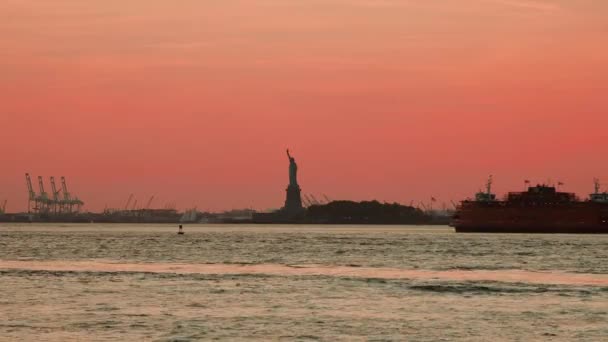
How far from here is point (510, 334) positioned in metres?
45.3

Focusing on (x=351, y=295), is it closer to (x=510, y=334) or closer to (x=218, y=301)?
(x=218, y=301)

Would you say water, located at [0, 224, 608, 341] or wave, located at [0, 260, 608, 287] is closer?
water, located at [0, 224, 608, 341]

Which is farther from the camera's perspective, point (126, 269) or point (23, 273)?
point (126, 269)

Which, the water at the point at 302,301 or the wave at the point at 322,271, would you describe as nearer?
the water at the point at 302,301

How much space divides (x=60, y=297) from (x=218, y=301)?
26.5 feet

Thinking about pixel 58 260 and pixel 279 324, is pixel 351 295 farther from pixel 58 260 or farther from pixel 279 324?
pixel 58 260

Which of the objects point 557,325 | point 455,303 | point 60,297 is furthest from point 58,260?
point 557,325

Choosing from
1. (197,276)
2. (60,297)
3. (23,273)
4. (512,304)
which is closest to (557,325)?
(512,304)

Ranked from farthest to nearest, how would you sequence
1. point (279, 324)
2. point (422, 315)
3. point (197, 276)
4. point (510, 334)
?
point (197, 276) → point (422, 315) → point (279, 324) → point (510, 334)

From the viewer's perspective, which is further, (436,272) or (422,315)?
(436,272)

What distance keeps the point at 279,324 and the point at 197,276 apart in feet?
109

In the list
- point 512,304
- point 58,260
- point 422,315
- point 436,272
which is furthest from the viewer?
point 58,260

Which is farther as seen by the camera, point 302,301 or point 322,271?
point 322,271

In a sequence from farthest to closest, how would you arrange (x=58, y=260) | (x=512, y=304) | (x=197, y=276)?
1. (x=58, y=260)
2. (x=197, y=276)
3. (x=512, y=304)
